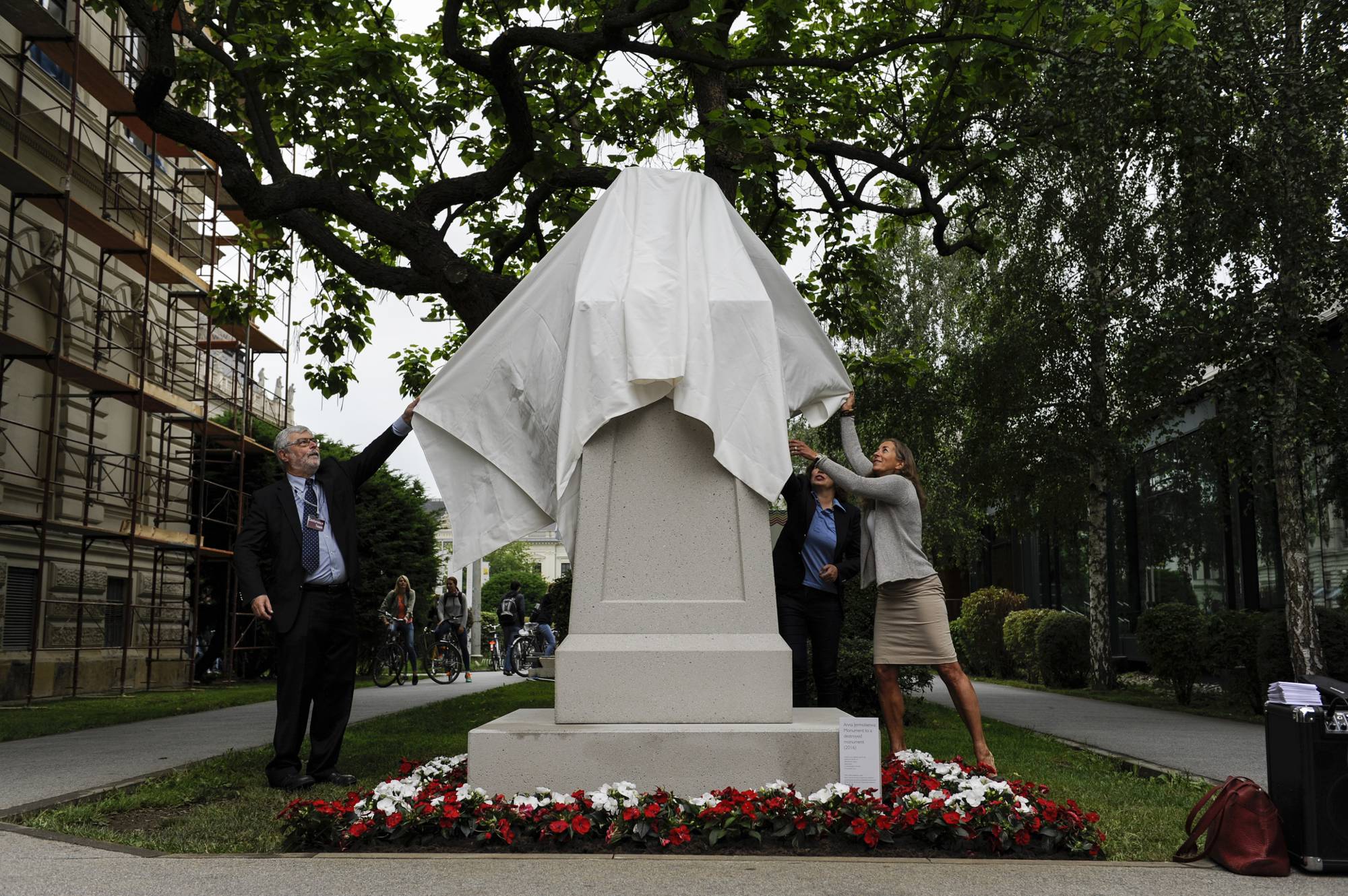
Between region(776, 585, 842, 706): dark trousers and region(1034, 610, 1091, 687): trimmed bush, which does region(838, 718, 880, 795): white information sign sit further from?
region(1034, 610, 1091, 687): trimmed bush

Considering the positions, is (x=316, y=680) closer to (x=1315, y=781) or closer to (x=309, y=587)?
(x=309, y=587)

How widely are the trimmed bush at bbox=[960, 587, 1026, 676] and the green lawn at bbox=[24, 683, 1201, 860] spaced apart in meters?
16.0

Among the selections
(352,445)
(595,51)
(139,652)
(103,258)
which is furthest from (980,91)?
(352,445)

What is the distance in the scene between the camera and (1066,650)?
19906 mm

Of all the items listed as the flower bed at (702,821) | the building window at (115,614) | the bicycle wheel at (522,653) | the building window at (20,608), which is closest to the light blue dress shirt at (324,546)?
the flower bed at (702,821)

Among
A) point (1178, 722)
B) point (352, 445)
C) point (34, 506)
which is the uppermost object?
point (352, 445)

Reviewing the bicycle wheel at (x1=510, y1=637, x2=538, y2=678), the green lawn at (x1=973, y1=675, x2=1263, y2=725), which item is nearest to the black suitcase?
the green lawn at (x1=973, y1=675, x2=1263, y2=725)

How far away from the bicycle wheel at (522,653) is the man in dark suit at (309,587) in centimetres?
1530

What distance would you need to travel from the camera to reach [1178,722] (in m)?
12.1

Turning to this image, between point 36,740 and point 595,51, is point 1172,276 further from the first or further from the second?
point 36,740

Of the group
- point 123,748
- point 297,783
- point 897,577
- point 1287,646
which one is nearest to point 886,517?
point 897,577

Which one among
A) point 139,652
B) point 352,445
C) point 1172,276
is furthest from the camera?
point 352,445

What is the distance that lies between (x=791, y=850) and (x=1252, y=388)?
9254 millimetres

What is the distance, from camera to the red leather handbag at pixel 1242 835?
4.23 metres
